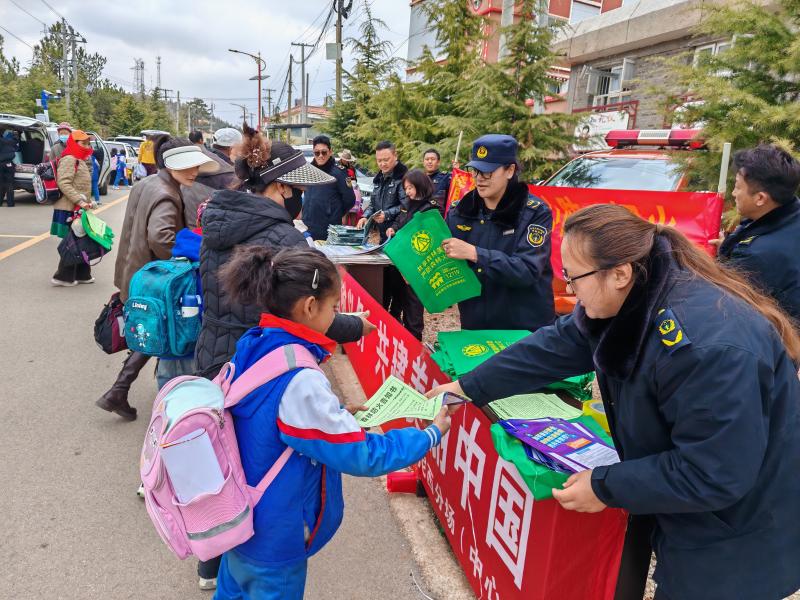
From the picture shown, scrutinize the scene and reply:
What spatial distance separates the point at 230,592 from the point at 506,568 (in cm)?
101

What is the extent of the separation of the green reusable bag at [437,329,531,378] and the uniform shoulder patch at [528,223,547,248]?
0.47 meters

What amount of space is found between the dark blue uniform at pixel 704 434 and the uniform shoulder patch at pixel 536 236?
139cm

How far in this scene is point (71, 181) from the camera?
23.3ft

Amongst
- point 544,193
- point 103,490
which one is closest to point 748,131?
point 544,193

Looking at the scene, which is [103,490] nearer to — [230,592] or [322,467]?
[230,592]

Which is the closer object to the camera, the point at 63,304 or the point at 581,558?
the point at 581,558

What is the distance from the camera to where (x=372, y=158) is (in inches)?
519

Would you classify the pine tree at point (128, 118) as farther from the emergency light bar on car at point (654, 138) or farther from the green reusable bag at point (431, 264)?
the green reusable bag at point (431, 264)

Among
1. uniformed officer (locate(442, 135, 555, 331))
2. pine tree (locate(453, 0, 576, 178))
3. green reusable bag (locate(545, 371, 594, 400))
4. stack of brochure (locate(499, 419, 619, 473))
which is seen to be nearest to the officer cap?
uniformed officer (locate(442, 135, 555, 331))

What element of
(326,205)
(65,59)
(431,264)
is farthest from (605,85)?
(65,59)

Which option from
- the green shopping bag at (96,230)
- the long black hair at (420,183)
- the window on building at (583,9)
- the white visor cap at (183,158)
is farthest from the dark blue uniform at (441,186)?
the window on building at (583,9)

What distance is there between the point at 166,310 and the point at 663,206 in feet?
13.4

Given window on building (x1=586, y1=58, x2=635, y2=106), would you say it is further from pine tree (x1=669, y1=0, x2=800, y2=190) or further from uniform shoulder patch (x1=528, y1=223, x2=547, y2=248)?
uniform shoulder patch (x1=528, y1=223, x2=547, y2=248)

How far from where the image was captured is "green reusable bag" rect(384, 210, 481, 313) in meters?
3.02
